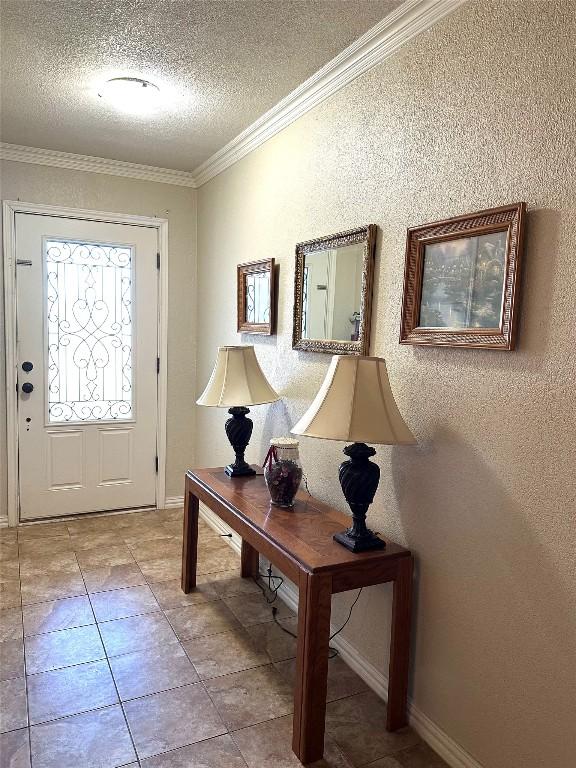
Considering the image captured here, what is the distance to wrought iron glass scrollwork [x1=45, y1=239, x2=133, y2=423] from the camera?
3.83 m

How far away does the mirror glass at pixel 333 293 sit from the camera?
2.34 meters

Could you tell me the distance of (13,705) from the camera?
2.06 m

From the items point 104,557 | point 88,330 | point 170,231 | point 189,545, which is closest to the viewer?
point 189,545

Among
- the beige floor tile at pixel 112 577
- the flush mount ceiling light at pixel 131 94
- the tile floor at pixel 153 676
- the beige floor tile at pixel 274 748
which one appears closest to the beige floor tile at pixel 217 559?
the tile floor at pixel 153 676

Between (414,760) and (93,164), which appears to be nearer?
(414,760)

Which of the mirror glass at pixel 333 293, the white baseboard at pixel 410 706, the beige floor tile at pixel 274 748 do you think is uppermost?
the mirror glass at pixel 333 293

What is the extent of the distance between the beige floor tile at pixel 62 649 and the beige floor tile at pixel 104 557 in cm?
73

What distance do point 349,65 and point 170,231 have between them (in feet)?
7.01

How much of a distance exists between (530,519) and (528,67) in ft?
4.18

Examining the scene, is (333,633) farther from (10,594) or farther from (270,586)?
(10,594)

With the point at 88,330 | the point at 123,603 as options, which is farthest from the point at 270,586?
the point at 88,330

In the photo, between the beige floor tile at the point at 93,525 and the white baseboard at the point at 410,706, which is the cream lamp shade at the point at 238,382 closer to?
the white baseboard at the point at 410,706

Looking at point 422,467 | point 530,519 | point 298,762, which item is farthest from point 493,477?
point 298,762

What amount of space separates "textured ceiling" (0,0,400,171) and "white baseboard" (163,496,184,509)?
8.45ft
